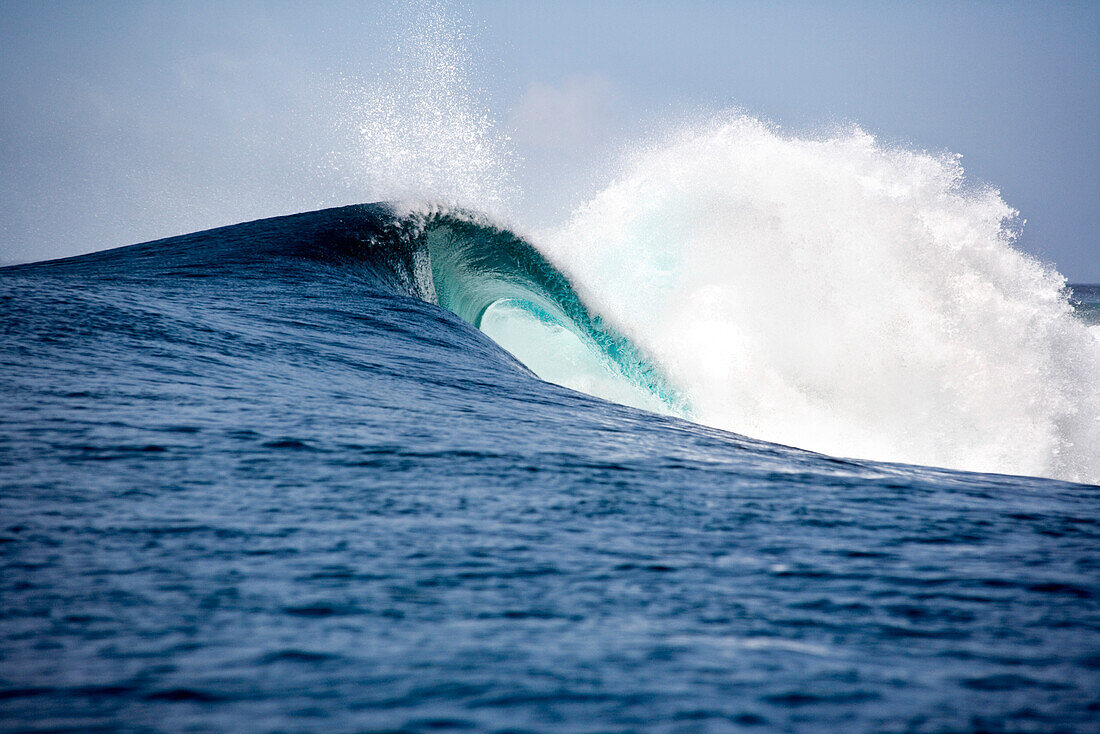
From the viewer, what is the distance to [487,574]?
93cm

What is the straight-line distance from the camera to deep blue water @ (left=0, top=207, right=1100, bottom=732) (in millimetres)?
651

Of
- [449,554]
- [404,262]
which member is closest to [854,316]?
[404,262]

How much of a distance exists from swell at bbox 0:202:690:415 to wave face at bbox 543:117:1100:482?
34 centimetres

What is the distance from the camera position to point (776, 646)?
772 mm

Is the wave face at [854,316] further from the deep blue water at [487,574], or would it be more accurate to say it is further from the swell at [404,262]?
the deep blue water at [487,574]

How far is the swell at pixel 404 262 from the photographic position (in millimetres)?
4453

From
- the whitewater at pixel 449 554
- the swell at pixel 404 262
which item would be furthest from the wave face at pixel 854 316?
the whitewater at pixel 449 554

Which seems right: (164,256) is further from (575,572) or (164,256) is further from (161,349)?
(575,572)

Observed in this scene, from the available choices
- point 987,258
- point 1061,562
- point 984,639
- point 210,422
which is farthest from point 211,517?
point 987,258

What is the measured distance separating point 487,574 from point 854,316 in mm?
8625

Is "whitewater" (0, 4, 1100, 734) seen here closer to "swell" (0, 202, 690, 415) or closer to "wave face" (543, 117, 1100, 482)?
"swell" (0, 202, 690, 415)

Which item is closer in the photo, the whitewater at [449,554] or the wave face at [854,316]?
the whitewater at [449,554]

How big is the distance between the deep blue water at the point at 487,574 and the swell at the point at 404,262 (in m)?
2.73

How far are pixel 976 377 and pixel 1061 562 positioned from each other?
8.26 meters
